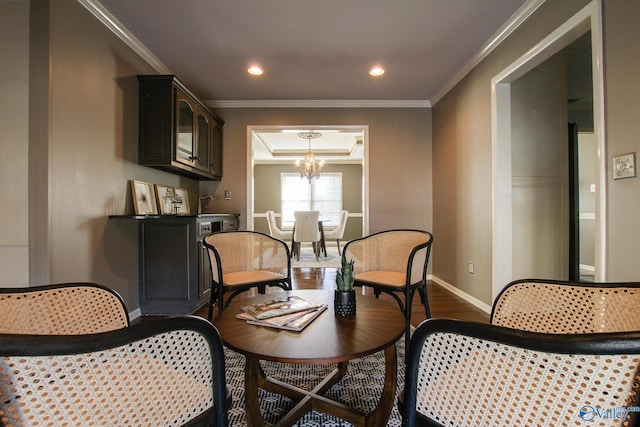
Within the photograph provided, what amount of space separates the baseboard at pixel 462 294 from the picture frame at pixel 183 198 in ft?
10.7

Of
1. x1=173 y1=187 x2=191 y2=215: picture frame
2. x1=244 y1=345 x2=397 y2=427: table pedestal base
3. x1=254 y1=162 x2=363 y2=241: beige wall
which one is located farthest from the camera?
x1=254 y1=162 x2=363 y2=241: beige wall

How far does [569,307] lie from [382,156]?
317 cm

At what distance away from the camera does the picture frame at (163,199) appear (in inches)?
114

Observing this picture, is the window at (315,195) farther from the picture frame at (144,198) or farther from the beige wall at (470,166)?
the picture frame at (144,198)

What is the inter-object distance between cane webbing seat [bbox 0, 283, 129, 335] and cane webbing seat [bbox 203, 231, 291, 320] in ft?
A: 3.29

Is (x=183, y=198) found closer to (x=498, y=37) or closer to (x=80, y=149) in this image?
Result: (x=80, y=149)

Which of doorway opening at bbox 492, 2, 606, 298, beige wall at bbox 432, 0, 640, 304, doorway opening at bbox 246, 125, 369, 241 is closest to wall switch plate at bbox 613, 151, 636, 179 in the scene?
beige wall at bbox 432, 0, 640, 304

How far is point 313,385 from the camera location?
153 centimetres

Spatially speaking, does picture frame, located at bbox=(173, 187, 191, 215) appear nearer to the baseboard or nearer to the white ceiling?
the white ceiling

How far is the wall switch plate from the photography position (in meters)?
1.42

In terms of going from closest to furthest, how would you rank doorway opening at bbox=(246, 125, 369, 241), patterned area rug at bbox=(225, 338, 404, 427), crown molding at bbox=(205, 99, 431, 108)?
patterned area rug at bbox=(225, 338, 404, 427), crown molding at bbox=(205, 99, 431, 108), doorway opening at bbox=(246, 125, 369, 241)

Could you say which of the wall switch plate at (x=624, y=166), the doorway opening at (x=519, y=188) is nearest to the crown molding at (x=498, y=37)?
the doorway opening at (x=519, y=188)

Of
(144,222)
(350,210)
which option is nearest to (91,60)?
(144,222)

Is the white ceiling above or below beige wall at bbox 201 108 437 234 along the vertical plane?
above
